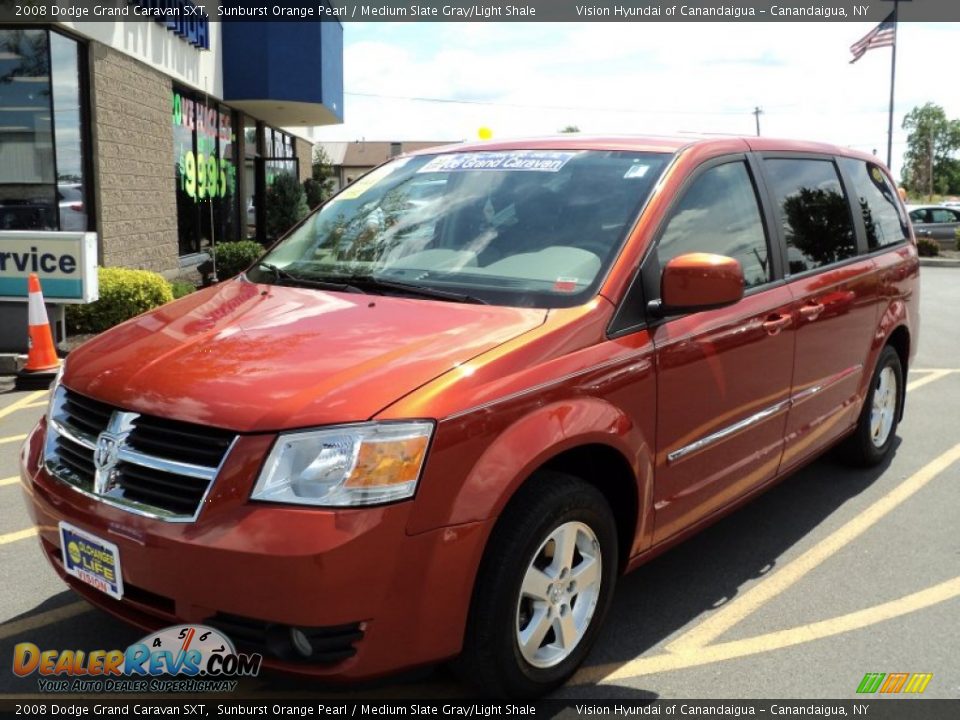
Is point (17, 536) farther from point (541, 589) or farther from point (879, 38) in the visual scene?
point (879, 38)

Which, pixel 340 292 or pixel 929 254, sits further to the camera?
pixel 929 254

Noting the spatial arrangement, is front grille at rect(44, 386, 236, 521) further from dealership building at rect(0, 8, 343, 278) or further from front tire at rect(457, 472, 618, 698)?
dealership building at rect(0, 8, 343, 278)

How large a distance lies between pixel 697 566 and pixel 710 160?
5.98 ft

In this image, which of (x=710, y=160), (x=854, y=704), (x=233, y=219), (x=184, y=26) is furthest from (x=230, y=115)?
(x=854, y=704)

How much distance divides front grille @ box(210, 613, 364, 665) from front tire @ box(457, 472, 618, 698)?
393 millimetres

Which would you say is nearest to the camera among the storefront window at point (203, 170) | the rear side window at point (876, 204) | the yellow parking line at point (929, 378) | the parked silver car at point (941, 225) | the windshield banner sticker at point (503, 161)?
the windshield banner sticker at point (503, 161)

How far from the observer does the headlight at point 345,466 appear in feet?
7.97

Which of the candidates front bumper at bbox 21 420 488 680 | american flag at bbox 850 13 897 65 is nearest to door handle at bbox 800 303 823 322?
front bumper at bbox 21 420 488 680

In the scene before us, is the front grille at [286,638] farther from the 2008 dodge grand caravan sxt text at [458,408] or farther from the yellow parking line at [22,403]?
the yellow parking line at [22,403]

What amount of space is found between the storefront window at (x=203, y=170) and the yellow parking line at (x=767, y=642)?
12.8 meters

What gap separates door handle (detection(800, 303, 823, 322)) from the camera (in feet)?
13.8

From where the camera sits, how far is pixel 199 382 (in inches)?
106

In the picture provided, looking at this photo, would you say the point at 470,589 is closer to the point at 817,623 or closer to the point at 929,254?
Result: the point at 817,623

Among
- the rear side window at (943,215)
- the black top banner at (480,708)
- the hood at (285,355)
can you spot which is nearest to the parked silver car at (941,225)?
the rear side window at (943,215)
